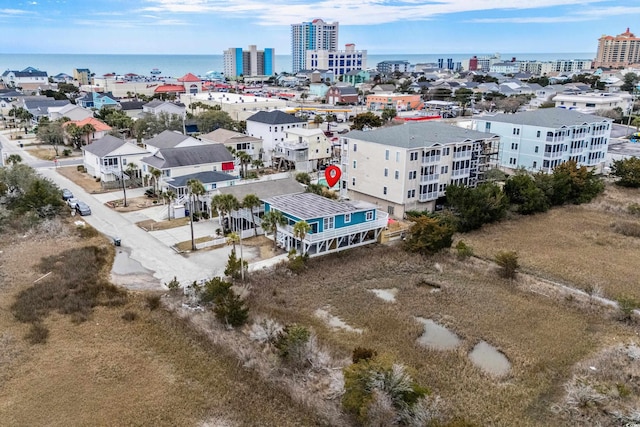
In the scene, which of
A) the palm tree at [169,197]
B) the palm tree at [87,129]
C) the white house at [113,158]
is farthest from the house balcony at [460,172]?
the palm tree at [87,129]

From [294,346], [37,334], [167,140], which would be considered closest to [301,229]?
[294,346]

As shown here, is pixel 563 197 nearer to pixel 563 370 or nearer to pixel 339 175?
pixel 339 175

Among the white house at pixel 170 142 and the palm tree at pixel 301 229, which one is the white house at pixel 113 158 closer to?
the white house at pixel 170 142

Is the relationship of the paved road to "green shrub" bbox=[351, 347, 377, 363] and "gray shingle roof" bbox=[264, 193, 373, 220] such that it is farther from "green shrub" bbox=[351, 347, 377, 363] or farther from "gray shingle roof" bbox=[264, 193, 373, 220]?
"green shrub" bbox=[351, 347, 377, 363]

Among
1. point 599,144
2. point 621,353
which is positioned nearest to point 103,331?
point 621,353

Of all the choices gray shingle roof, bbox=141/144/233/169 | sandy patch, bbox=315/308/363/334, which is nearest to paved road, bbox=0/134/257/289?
gray shingle roof, bbox=141/144/233/169

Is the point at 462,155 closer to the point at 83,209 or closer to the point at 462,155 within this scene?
the point at 462,155
